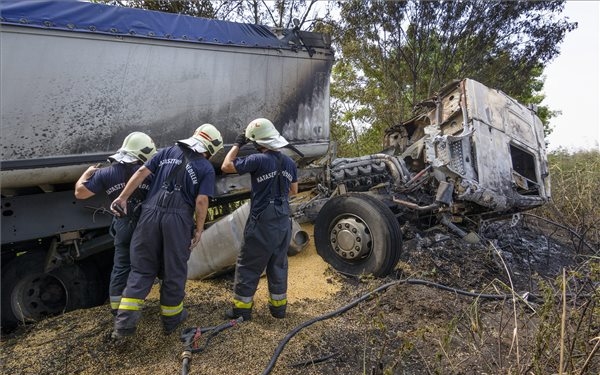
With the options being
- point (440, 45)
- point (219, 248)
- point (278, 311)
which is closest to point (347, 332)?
point (278, 311)

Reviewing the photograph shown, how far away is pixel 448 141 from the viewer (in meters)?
4.66

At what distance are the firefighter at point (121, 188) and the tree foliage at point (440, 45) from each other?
10847 millimetres

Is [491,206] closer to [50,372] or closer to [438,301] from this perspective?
[438,301]

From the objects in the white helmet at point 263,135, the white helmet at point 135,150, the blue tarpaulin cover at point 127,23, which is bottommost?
the white helmet at point 135,150

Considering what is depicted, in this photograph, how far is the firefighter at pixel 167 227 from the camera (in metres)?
2.96

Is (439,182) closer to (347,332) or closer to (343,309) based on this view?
(343,309)

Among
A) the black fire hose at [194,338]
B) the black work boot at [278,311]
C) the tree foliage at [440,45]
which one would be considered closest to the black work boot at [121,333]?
the black fire hose at [194,338]

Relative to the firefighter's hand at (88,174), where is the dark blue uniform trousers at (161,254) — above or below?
below

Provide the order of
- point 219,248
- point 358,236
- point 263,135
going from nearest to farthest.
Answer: point 263,135 < point 358,236 < point 219,248

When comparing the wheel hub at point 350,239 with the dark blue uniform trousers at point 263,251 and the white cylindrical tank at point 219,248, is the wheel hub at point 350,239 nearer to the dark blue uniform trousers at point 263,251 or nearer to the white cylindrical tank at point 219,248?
the white cylindrical tank at point 219,248

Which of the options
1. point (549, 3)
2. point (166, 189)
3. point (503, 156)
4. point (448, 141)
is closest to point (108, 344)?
point (166, 189)

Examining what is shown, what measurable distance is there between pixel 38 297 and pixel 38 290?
7 cm

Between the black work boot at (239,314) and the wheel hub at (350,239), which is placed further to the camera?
the wheel hub at (350,239)

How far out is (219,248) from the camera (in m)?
4.31
